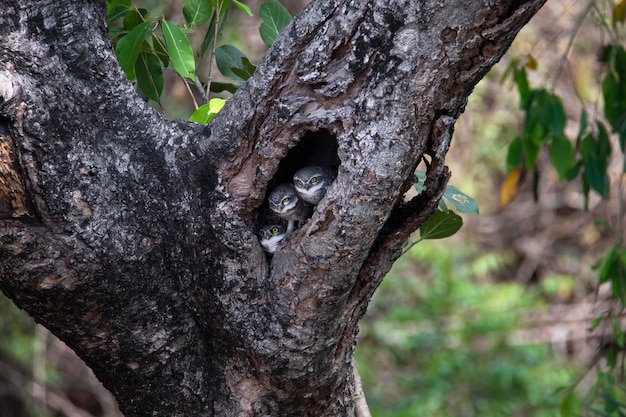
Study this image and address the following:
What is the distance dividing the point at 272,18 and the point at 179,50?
37 centimetres

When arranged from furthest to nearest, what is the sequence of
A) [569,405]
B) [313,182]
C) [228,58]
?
[569,405], [228,58], [313,182]

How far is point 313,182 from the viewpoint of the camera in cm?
219

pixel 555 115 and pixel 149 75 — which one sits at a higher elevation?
Answer: pixel 555 115

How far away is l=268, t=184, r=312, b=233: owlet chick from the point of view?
217 centimetres

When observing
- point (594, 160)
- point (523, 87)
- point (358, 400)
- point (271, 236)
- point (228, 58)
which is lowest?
point (358, 400)

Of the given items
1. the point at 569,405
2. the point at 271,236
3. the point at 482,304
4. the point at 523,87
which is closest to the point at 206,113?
the point at 271,236

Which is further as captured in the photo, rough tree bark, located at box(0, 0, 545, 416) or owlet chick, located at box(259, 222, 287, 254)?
owlet chick, located at box(259, 222, 287, 254)

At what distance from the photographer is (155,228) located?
199cm

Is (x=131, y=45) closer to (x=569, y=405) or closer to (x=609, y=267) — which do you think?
(x=609, y=267)

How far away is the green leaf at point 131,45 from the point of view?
7.37 feet

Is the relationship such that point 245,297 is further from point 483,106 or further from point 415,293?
point 483,106

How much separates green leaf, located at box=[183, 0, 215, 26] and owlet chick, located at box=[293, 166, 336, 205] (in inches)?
25.4

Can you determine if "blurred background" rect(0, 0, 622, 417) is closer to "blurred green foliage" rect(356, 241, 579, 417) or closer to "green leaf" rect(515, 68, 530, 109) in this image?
"blurred green foliage" rect(356, 241, 579, 417)

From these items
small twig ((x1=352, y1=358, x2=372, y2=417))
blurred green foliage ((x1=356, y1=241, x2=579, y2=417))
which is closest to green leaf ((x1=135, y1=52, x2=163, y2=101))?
small twig ((x1=352, y1=358, x2=372, y2=417))
